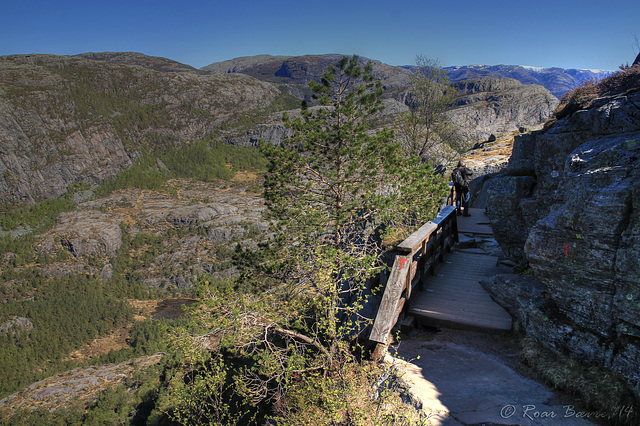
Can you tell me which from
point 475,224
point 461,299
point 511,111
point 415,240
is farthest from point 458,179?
point 511,111

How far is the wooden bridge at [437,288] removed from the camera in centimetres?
623

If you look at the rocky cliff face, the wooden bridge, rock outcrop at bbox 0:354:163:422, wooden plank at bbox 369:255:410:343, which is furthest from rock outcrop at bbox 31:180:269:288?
the rocky cliff face

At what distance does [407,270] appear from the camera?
650 centimetres

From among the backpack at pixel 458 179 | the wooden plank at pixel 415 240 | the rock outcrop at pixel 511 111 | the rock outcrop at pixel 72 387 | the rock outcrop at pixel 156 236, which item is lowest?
the rock outcrop at pixel 72 387

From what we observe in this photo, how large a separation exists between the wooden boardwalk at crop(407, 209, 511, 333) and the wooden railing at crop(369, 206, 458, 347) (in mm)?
297

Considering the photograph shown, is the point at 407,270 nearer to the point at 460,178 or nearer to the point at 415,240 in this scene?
the point at 415,240

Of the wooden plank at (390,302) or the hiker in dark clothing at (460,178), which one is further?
the hiker in dark clothing at (460,178)

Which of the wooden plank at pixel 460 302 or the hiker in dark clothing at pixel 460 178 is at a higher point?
the hiker in dark clothing at pixel 460 178

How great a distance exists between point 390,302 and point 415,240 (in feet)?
5.11

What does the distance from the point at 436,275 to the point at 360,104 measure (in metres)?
8.60

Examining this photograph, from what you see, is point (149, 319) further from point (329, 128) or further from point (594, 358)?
point (594, 358)

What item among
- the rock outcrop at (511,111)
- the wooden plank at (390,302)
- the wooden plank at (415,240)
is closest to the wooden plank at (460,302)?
the wooden plank at (390,302)

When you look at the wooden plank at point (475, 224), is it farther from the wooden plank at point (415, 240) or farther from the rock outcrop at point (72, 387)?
the rock outcrop at point (72, 387)

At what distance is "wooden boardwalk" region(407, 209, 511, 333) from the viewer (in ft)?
21.8
